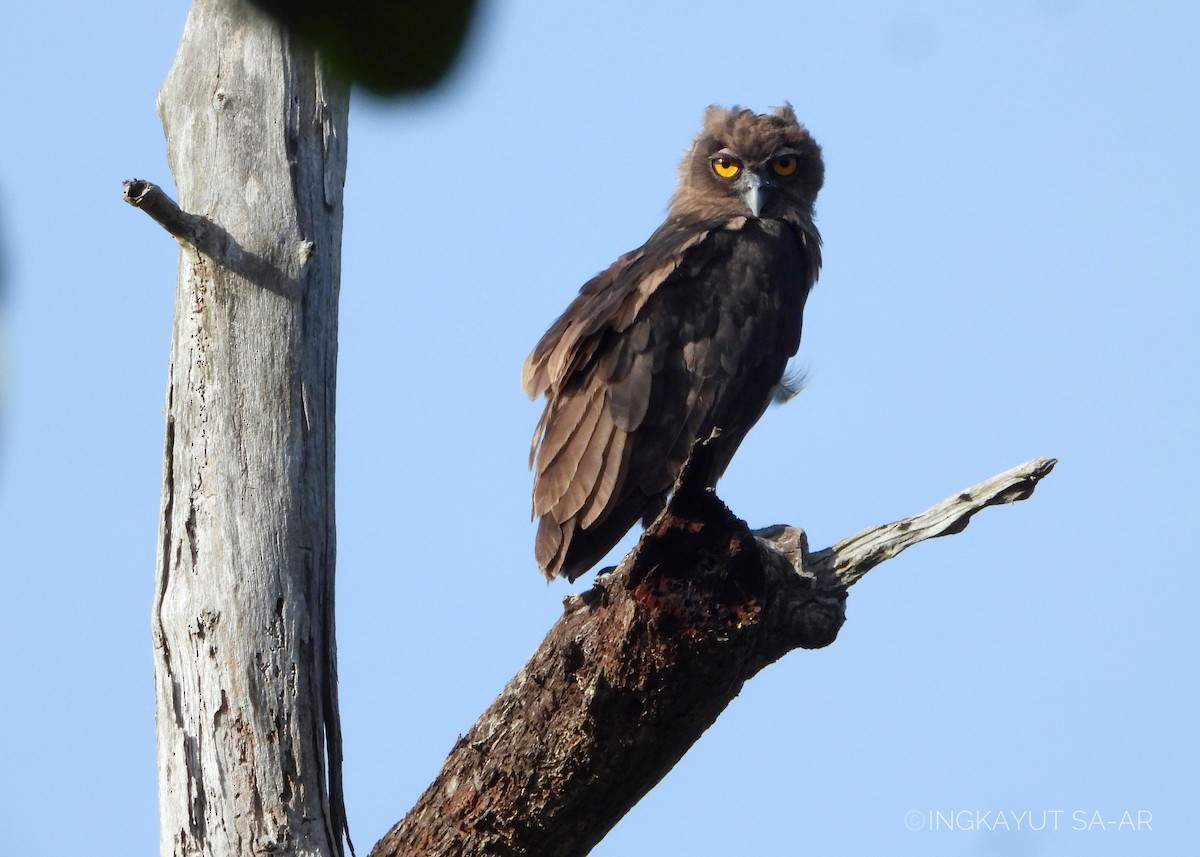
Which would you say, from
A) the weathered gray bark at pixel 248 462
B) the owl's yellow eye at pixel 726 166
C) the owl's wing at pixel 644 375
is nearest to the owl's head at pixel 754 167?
the owl's yellow eye at pixel 726 166

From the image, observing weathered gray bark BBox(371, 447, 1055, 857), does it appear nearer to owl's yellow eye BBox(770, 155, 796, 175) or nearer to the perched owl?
the perched owl

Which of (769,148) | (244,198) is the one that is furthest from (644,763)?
(769,148)

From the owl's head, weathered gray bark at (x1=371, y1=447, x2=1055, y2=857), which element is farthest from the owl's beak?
weathered gray bark at (x1=371, y1=447, x2=1055, y2=857)

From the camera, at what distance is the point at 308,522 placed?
4074mm

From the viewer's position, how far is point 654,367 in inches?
219

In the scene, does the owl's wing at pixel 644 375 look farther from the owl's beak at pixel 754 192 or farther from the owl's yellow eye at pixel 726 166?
the owl's yellow eye at pixel 726 166

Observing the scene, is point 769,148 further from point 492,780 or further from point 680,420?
point 492,780

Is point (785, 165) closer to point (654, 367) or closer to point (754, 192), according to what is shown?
point (754, 192)

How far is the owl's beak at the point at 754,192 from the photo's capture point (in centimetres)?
692

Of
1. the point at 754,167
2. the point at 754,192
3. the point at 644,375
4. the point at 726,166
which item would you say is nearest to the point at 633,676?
the point at 644,375

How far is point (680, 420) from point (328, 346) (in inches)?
72.5

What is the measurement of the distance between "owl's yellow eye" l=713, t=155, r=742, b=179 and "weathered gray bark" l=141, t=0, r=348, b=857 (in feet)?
11.0

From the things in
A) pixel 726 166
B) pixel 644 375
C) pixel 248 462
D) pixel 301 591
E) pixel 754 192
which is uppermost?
pixel 726 166

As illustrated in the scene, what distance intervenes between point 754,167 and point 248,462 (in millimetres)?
4133
